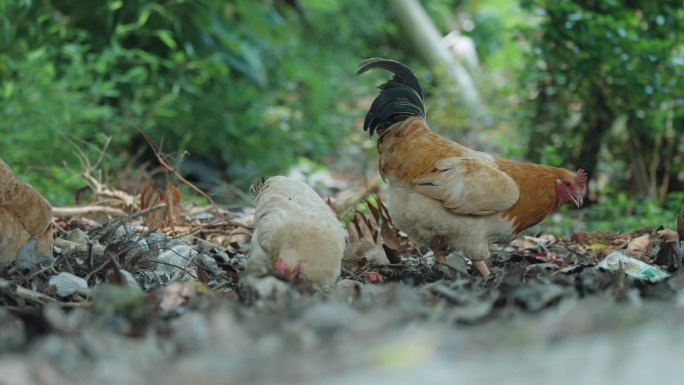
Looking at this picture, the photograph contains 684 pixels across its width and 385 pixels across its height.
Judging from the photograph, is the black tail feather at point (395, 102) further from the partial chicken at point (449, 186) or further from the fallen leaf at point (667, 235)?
the fallen leaf at point (667, 235)

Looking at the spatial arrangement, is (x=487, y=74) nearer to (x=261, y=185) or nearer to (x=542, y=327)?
(x=261, y=185)

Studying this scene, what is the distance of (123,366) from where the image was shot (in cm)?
174

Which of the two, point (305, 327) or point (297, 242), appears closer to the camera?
point (305, 327)

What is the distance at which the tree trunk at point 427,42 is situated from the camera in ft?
39.2

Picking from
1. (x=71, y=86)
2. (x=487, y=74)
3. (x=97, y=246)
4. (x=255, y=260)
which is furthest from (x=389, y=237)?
(x=487, y=74)

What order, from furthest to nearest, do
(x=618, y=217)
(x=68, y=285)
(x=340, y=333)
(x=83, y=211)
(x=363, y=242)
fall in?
(x=618, y=217)
(x=83, y=211)
(x=363, y=242)
(x=68, y=285)
(x=340, y=333)

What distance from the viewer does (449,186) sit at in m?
4.34

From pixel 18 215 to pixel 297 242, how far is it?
3.68 feet

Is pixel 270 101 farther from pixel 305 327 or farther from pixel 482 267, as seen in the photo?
pixel 305 327

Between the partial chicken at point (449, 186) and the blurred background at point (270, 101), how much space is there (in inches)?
57.2

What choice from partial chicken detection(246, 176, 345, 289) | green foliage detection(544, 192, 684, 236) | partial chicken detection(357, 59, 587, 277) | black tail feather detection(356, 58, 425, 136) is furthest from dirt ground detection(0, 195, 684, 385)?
green foliage detection(544, 192, 684, 236)

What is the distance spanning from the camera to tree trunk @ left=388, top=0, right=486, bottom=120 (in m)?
12.0

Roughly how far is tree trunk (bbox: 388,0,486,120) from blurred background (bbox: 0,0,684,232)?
1.77 ft

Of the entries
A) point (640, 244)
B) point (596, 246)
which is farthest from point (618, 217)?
point (640, 244)
